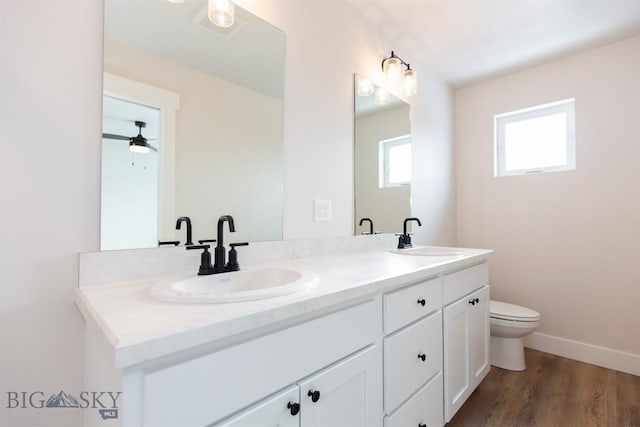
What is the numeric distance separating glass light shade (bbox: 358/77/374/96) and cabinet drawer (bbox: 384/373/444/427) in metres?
A: 1.54

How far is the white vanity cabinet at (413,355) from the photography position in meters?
1.01

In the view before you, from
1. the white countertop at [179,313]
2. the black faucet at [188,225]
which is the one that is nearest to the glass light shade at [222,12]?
the black faucet at [188,225]

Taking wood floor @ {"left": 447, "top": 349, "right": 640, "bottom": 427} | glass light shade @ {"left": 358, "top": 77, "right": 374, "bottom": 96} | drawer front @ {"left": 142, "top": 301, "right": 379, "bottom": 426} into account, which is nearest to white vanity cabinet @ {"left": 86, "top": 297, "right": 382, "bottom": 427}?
drawer front @ {"left": 142, "top": 301, "right": 379, "bottom": 426}

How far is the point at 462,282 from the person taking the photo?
1505mm

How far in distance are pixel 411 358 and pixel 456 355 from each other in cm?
47

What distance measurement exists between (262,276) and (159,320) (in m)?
0.52

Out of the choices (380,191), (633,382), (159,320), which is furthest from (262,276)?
(633,382)

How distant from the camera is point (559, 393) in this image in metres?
1.78

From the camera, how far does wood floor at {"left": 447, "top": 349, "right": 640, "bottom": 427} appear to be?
1539 mm

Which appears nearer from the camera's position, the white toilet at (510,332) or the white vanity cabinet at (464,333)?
the white vanity cabinet at (464,333)

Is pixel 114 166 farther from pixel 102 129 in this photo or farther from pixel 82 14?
pixel 82 14

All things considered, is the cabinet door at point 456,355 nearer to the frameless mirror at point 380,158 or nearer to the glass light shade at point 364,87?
the frameless mirror at point 380,158

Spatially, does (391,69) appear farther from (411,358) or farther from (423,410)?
(423,410)

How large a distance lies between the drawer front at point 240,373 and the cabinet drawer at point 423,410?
0.43 metres
